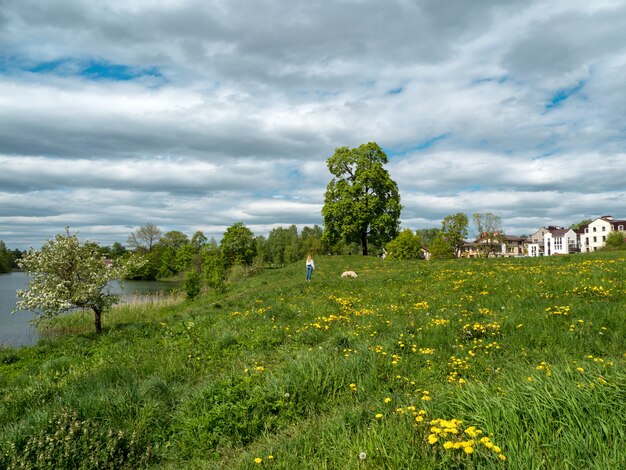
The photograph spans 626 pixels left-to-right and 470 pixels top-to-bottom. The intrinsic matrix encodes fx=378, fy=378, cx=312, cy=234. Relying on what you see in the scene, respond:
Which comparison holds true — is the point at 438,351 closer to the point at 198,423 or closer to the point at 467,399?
the point at 467,399

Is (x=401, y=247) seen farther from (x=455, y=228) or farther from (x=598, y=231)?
(x=598, y=231)

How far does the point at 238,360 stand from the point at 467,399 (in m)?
5.29

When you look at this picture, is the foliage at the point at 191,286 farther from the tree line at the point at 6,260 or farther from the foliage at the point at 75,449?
the tree line at the point at 6,260

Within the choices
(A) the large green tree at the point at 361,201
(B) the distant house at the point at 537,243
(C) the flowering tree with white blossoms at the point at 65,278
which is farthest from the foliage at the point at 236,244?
(B) the distant house at the point at 537,243

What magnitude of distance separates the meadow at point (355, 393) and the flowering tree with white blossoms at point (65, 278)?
13.4 feet

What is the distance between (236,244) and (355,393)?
73.8m

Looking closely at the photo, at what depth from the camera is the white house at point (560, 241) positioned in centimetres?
11362

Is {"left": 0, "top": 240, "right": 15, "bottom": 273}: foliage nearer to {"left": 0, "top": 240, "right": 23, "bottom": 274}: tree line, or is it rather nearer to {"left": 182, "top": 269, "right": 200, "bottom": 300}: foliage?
{"left": 0, "top": 240, "right": 23, "bottom": 274}: tree line

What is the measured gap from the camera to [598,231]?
105 metres

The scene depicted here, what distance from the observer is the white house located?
113625 millimetres

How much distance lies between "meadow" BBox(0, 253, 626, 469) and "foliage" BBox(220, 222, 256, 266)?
65.9 m

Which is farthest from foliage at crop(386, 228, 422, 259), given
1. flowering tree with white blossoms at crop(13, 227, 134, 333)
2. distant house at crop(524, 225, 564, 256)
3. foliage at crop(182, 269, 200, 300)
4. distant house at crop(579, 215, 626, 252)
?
distant house at crop(524, 225, 564, 256)

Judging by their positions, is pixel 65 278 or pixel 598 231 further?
pixel 598 231

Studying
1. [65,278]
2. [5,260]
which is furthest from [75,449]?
[5,260]
